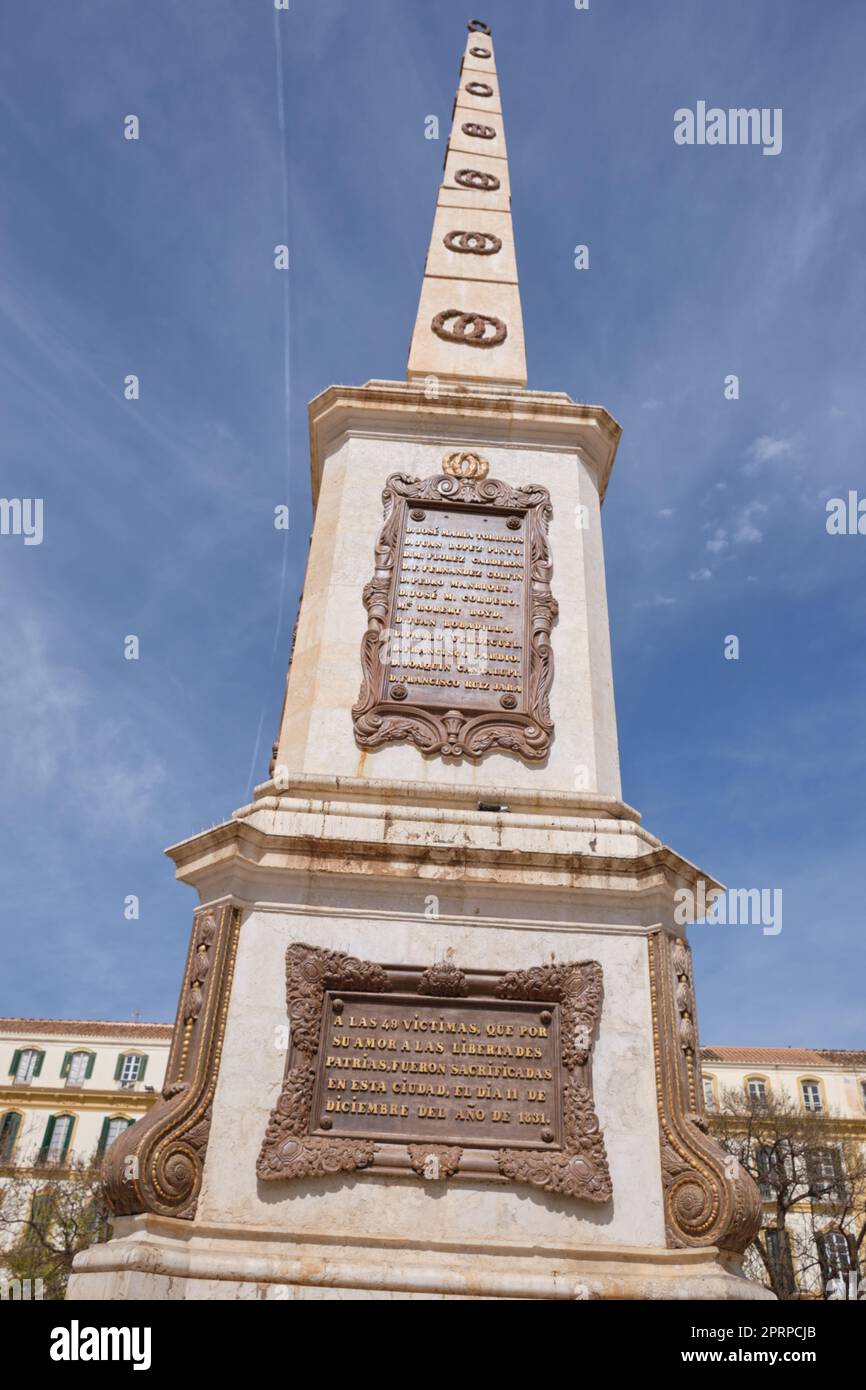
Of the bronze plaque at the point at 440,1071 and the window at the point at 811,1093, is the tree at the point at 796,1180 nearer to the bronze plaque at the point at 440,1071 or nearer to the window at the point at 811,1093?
the window at the point at 811,1093

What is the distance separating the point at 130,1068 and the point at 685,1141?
167ft

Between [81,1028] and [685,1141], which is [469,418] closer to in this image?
[685,1141]

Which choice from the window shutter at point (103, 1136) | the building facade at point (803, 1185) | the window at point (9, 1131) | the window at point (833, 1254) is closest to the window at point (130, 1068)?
the window shutter at point (103, 1136)

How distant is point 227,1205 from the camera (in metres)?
5.76

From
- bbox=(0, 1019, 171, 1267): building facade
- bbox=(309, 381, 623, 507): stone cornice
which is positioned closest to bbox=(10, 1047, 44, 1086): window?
bbox=(0, 1019, 171, 1267): building facade

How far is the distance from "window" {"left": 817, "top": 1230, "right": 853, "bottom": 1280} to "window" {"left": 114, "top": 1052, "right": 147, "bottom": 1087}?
3301 cm

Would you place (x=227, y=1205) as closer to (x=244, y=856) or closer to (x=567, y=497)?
(x=244, y=856)

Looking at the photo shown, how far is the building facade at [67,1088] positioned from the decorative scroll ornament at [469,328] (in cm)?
4235

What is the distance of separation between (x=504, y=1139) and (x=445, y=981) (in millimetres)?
1020

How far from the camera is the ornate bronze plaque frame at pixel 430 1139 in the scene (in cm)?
586
